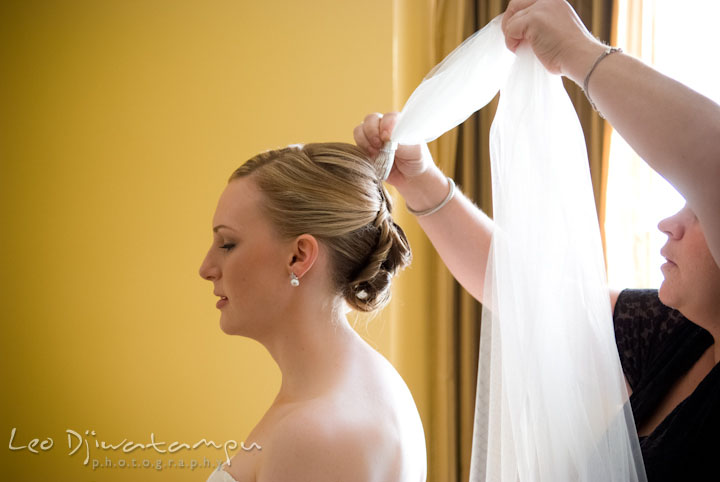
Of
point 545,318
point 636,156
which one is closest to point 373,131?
point 545,318

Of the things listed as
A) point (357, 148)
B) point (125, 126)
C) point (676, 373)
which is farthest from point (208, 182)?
point (676, 373)

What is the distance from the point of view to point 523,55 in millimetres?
1261

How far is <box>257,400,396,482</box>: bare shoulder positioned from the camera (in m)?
1.09

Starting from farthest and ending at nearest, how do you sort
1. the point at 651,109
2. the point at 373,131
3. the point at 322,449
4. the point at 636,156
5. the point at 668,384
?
the point at 636,156 < the point at 373,131 < the point at 668,384 < the point at 322,449 < the point at 651,109

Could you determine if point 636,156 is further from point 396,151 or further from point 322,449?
point 322,449

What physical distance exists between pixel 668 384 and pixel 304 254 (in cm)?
68

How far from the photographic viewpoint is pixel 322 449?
110 cm

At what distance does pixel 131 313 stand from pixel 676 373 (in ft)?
6.81

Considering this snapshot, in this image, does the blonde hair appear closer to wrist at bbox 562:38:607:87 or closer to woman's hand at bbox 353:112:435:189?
woman's hand at bbox 353:112:435:189

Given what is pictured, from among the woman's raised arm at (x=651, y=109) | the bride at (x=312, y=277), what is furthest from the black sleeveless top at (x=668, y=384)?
the bride at (x=312, y=277)

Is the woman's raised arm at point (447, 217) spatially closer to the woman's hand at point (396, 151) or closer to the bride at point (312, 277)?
the woman's hand at point (396, 151)

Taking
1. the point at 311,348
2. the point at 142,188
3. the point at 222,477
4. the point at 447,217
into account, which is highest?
the point at 142,188

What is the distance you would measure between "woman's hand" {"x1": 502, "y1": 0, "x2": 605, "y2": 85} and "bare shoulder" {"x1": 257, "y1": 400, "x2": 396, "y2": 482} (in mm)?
648

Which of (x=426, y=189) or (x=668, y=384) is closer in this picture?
(x=668, y=384)
